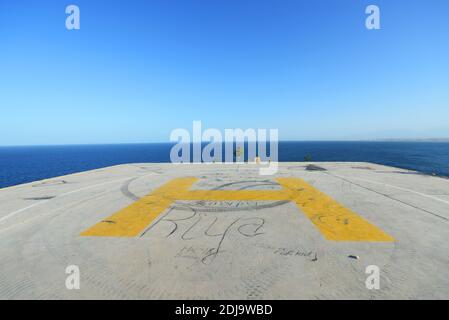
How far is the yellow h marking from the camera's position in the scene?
46.3 feet

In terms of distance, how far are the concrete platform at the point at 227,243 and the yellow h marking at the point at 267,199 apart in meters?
0.11

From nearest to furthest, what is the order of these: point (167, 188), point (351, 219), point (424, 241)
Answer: point (424, 241) < point (351, 219) < point (167, 188)

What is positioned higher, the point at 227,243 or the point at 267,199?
the point at 267,199

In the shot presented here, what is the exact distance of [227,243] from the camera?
1278cm

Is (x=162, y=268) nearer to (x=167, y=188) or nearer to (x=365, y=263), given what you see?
(x=365, y=263)

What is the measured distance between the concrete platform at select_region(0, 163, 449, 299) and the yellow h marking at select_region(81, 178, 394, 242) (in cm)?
11

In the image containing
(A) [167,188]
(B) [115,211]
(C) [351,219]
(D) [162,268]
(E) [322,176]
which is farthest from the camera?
(E) [322,176]

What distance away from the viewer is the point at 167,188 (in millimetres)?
26391

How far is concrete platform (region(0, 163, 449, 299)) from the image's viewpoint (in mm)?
9023

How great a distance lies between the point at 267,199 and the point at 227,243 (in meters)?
9.64

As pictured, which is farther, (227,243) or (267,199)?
(267,199)

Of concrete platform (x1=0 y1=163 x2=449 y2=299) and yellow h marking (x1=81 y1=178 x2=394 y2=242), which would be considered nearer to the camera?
concrete platform (x1=0 y1=163 x2=449 y2=299)
